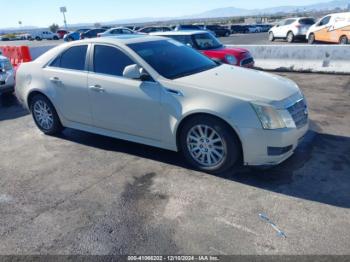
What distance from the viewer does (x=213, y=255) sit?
118 inches

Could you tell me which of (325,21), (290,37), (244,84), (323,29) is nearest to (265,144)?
(244,84)

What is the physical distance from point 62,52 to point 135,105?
1.82 meters

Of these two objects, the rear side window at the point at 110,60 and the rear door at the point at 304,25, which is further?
the rear door at the point at 304,25

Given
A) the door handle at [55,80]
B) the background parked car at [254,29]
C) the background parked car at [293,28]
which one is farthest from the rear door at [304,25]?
the background parked car at [254,29]

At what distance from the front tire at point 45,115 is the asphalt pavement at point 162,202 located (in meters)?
0.43

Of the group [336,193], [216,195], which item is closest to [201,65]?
[216,195]

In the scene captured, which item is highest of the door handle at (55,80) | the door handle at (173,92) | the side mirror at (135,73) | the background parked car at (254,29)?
the side mirror at (135,73)

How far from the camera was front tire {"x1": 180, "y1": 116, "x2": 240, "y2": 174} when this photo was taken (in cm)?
417

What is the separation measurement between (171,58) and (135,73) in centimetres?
75

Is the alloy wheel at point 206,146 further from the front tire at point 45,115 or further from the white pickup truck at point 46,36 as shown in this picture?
the white pickup truck at point 46,36

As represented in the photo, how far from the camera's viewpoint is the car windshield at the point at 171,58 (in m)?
4.76

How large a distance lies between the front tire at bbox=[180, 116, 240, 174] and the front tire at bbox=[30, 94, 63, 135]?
254cm

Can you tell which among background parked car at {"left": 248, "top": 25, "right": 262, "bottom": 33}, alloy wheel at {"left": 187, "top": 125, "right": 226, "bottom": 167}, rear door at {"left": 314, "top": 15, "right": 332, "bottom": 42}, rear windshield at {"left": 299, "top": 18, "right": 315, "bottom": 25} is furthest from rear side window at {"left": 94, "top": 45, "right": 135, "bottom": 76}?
background parked car at {"left": 248, "top": 25, "right": 262, "bottom": 33}

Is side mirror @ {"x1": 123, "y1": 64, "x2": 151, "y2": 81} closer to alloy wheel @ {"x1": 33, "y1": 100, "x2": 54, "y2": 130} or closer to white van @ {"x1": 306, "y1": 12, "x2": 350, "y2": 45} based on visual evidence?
alloy wheel @ {"x1": 33, "y1": 100, "x2": 54, "y2": 130}
